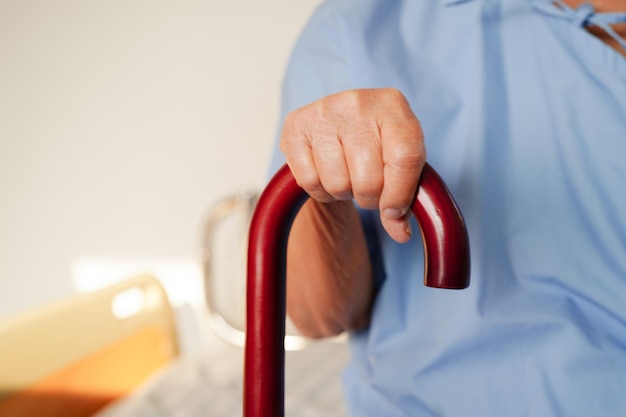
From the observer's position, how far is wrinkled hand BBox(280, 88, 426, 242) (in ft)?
0.98

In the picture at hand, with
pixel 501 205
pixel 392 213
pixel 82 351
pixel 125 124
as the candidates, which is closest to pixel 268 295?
pixel 392 213

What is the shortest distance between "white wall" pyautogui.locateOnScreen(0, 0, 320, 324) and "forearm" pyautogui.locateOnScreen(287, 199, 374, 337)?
0.85 meters

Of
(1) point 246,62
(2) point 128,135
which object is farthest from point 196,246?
(1) point 246,62

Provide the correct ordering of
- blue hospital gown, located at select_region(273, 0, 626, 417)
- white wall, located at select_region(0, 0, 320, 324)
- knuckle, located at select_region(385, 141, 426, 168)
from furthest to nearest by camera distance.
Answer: white wall, located at select_region(0, 0, 320, 324) < blue hospital gown, located at select_region(273, 0, 626, 417) < knuckle, located at select_region(385, 141, 426, 168)

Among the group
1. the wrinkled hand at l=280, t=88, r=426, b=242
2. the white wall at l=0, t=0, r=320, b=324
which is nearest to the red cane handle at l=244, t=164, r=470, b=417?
the wrinkled hand at l=280, t=88, r=426, b=242

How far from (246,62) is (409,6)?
838 millimetres

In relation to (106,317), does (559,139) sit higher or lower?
higher

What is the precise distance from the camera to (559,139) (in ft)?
1.66

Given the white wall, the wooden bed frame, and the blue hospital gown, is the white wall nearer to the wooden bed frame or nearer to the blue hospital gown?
the wooden bed frame

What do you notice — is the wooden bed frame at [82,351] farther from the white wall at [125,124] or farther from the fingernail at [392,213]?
the fingernail at [392,213]

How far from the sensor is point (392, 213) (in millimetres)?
318

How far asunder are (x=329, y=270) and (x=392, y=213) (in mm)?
202

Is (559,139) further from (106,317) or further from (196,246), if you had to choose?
(196,246)

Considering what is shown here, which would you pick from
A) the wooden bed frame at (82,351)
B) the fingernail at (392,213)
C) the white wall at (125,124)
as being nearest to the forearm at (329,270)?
the fingernail at (392,213)
